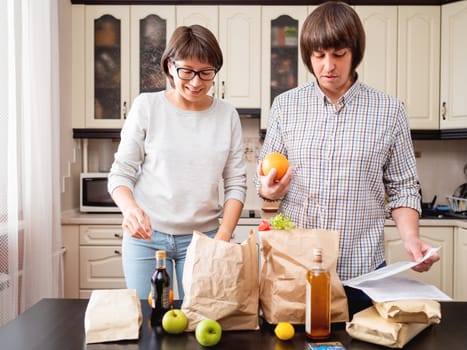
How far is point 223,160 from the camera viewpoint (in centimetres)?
147

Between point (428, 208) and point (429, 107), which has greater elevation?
point (429, 107)

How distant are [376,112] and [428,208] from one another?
2.23 meters

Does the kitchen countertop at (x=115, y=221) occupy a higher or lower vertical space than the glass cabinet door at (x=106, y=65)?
lower

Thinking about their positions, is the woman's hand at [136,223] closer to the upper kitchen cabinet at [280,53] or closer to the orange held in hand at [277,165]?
the orange held in hand at [277,165]

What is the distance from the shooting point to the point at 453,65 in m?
3.07

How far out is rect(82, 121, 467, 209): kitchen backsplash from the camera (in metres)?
3.45

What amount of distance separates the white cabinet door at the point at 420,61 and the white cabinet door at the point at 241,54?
0.91 metres

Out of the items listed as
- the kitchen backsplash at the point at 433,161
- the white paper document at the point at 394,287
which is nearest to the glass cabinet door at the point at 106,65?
the kitchen backsplash at the point at 433,161

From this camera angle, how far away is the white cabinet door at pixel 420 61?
312cm

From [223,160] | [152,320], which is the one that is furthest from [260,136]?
[152,320]

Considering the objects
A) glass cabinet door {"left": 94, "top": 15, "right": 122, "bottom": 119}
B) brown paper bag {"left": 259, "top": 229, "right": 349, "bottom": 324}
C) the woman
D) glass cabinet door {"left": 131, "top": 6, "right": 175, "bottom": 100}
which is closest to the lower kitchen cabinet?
glass cabinet door {"left": 94, "top": 15, "right": 122, "bottom": 119}

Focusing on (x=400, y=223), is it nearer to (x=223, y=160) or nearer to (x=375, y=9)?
(x=223, y=160)

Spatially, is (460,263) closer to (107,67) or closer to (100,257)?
(100,257)

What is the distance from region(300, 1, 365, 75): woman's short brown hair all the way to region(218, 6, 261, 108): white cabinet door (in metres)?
1.87
